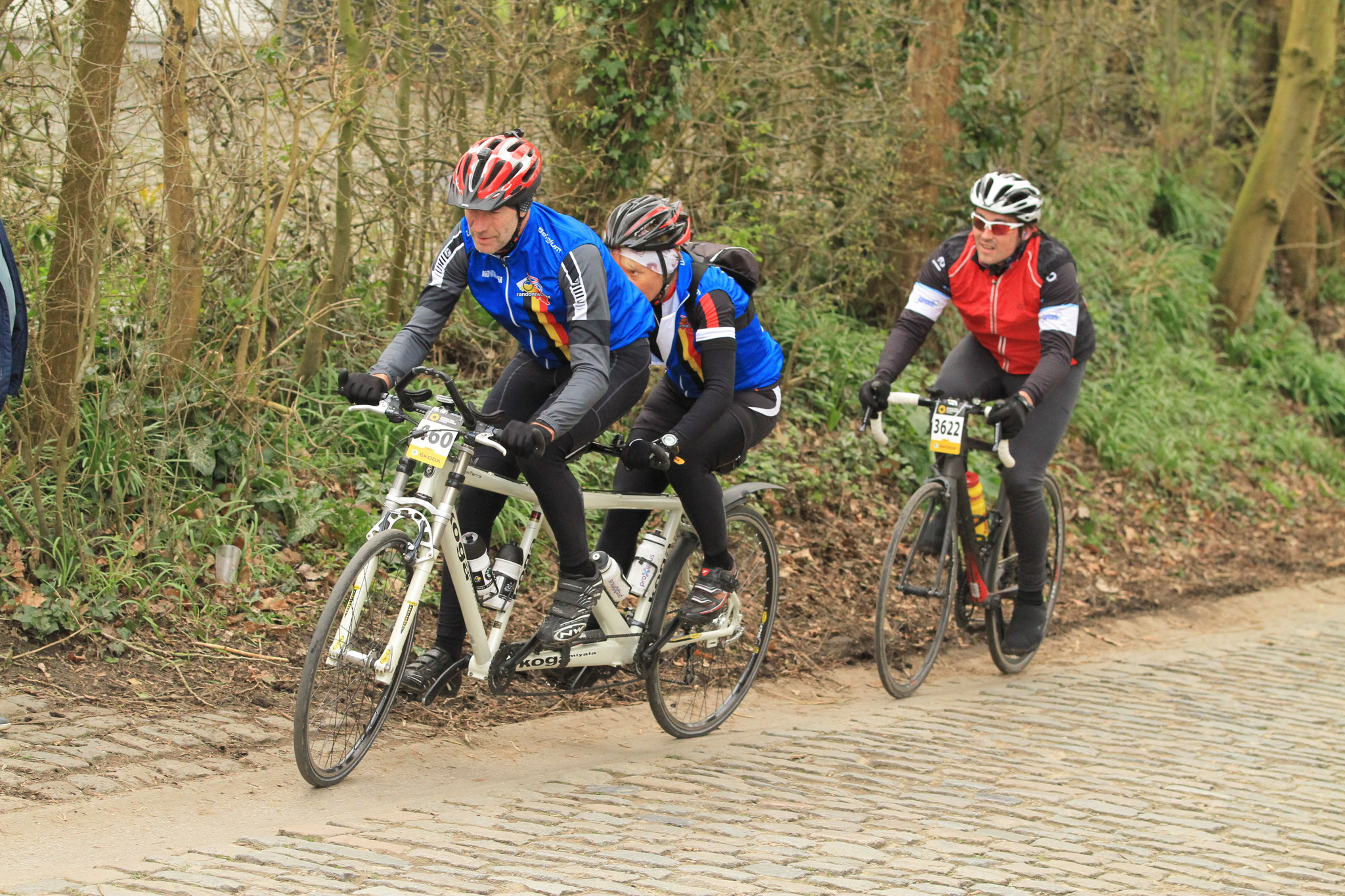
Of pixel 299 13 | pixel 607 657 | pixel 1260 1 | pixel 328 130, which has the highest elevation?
pixel 1260 1

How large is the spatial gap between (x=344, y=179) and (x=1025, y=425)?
4070 millimetres

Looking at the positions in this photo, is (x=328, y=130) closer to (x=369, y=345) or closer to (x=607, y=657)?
(x=369, y=345)

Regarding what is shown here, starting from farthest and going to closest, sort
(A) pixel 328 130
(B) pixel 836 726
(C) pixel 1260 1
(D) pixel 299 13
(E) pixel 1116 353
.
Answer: (C) pixel 1260 1
(E) pixel 1116 353
(D) pixel 299 13
(A) pixel 328 130
(B) pixel 836 726

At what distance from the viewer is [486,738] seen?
565 cm

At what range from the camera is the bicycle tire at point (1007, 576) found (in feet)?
24.0

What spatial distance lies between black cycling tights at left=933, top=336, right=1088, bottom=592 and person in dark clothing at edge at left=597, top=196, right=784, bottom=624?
5.13 feet

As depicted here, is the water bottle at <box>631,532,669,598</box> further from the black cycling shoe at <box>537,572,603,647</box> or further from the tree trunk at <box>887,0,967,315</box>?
the tree trunk at <box>887,0,967,315</box>

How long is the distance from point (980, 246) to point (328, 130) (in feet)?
11.0

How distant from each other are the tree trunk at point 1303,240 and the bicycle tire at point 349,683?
1565 cm

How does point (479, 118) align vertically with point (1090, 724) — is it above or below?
above

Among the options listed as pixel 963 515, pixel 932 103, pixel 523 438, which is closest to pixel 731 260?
pixel 523 438

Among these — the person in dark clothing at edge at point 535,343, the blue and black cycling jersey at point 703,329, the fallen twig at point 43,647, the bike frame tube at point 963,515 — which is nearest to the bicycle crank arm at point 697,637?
the person in dark clothing at edge at point 535,343

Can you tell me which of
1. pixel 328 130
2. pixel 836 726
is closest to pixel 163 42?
pixel 328 130

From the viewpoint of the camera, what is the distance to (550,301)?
495cm
